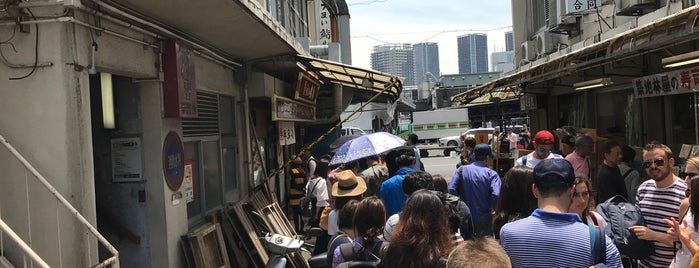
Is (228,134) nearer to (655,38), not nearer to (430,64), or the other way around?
(655,38)

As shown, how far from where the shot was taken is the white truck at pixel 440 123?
4147cm

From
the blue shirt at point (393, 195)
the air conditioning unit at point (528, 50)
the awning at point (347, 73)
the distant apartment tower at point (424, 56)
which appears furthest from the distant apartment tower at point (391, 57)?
the blue shirt at point (393, 195)

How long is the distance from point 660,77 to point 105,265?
8.30 m

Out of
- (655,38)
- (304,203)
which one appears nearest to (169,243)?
(304,203)

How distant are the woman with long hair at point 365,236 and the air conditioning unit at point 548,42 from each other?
481 inches

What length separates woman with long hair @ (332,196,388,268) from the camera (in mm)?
3381

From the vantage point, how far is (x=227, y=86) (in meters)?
8.23

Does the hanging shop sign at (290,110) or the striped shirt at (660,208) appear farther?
the hanging shop sign at (290,110)

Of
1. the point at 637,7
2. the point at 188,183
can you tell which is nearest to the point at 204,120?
the point at 188,183

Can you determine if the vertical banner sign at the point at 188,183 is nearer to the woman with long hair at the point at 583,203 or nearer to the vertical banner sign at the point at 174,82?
the vertical banner sign at the point at 174,82

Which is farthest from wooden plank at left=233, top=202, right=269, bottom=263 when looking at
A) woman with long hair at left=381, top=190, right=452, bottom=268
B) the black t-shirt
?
woman with long hair at left=381, top=190, right=452, bottom=268

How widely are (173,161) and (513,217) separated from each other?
394 centimetres

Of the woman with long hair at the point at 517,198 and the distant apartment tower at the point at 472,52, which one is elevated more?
the distant apartment tower at the point at 472,52

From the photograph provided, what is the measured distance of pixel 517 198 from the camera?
3.76m
